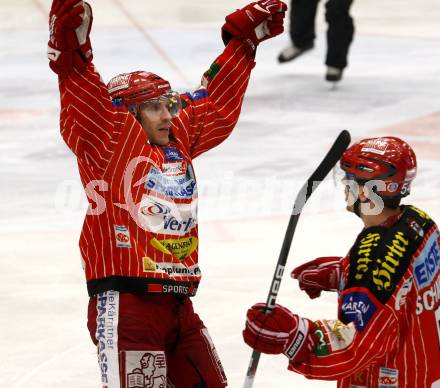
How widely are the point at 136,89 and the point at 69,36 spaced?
0.39m

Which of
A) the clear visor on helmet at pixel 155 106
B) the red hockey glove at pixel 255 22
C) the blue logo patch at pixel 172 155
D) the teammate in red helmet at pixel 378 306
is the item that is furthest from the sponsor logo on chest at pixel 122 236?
the red hockey glove at pixel 255 22

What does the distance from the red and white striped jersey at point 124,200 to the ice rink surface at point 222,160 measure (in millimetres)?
1776

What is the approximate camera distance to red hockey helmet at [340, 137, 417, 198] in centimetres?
412

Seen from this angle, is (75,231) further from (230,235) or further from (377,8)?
(377,8)

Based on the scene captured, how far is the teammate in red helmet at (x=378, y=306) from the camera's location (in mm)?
3973

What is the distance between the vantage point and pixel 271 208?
945cm

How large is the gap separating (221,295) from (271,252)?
928 mm

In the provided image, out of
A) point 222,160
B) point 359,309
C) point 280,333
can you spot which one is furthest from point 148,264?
point 222,160

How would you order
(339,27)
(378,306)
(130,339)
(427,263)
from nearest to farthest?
(378,306), (427,263), (130,339), (339,27)

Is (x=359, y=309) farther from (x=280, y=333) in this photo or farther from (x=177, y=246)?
(x=177, y=246)

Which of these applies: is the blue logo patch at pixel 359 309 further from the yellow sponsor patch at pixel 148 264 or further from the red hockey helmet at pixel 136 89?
the red hockey helmet at pixel 136 89

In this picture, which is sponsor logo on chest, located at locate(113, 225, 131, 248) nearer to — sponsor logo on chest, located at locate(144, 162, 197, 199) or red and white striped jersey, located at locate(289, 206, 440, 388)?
sponsor logo on chest, located at locate(144, 162, 197, 199)

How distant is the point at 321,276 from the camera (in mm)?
4586

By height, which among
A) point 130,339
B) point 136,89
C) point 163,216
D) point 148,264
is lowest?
point 130,339
